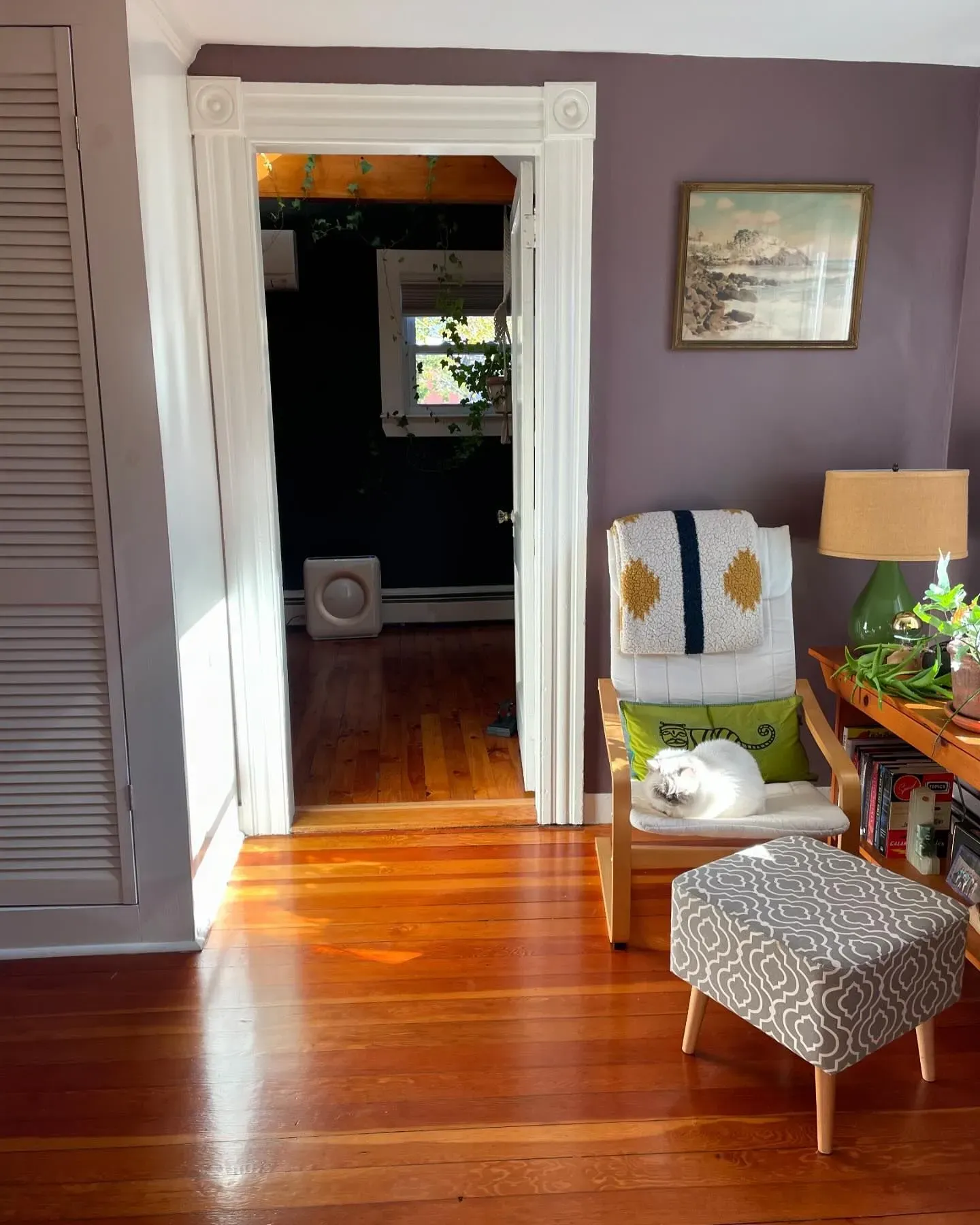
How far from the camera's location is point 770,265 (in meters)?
2.82

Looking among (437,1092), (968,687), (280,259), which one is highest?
(280,259)

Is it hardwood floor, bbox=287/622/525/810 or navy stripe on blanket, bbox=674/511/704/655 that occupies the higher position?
navy stripe on blanket, bbox=674/511/704/655

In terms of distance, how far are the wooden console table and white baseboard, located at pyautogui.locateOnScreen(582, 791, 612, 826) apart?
770 mm

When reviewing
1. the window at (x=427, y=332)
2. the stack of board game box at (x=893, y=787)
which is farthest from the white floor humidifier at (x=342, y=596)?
the stack of board game box at (x=893, y=787)

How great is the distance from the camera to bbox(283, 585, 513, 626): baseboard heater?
18.9 feet

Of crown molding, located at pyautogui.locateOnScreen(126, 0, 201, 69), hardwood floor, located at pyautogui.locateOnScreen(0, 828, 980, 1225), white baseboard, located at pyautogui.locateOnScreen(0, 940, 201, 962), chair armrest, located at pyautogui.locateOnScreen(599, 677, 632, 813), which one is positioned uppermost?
crown molding, located at pyautogui.locateOnScreen(126, 0, 201, 69)

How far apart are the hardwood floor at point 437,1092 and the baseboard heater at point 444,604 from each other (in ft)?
10.6

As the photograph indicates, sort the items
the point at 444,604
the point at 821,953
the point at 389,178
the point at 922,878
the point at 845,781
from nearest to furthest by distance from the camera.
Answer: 1. the point at 821,953
2. the point at 845,781
3. the point at 922,878
4. the point at 389,178
5. the point at 444,604

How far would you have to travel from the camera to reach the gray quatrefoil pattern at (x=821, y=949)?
5.62ft

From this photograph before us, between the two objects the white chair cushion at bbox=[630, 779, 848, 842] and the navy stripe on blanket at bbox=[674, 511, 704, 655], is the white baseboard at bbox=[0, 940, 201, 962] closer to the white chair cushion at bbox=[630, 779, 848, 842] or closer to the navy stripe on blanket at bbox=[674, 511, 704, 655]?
the white chair cushion at bbox=[630, 779, 848, 842]

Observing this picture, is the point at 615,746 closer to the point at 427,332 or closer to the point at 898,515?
the point at 898,515

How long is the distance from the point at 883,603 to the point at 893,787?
1.76ft

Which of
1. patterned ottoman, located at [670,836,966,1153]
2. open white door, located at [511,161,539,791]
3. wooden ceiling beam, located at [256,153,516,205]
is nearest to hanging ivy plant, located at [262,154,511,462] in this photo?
wooden ceiling beam, located at [256,153,516,205]

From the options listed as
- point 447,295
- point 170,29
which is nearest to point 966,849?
point 170,29
